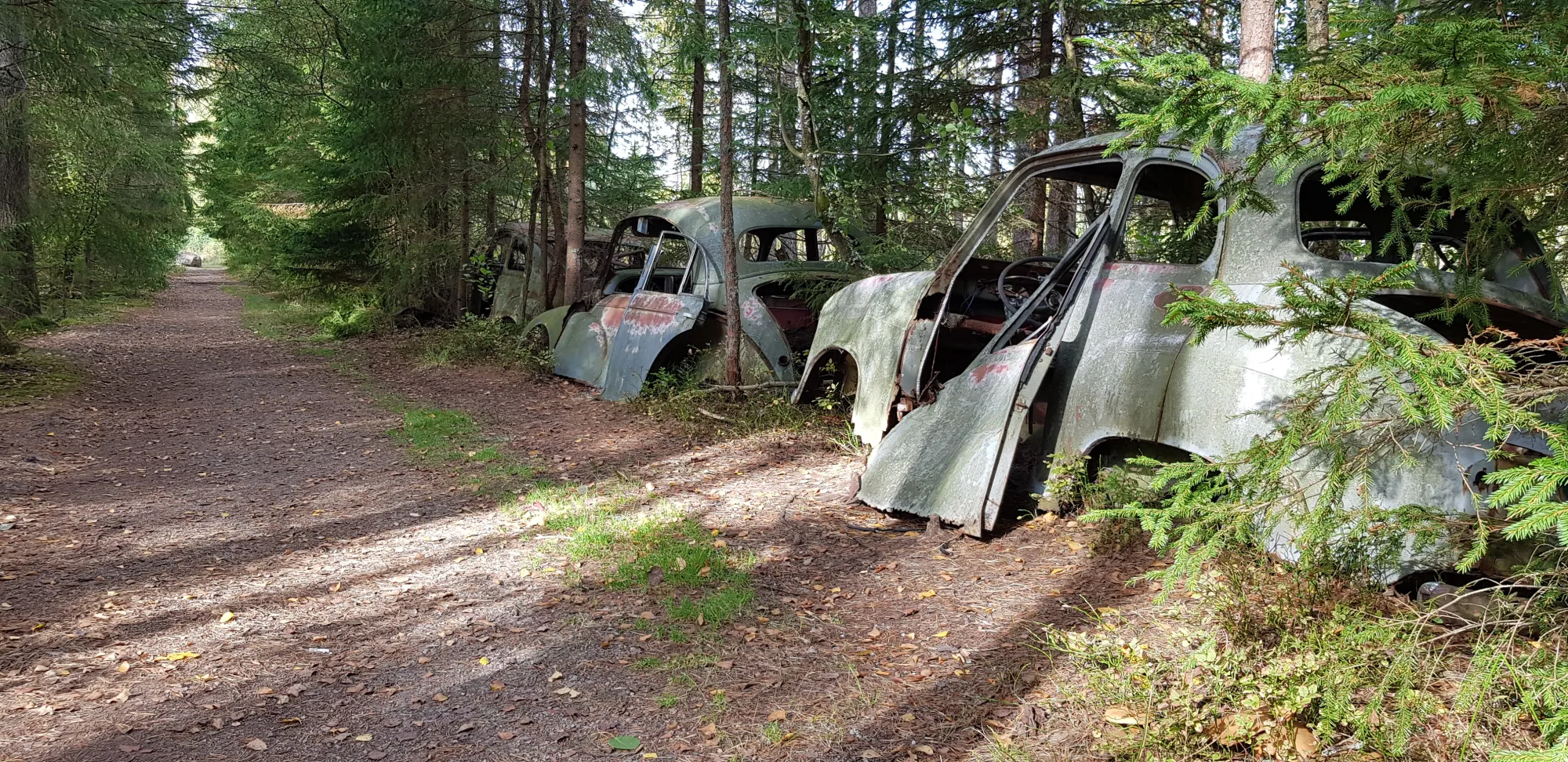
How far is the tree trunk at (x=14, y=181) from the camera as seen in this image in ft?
34.5

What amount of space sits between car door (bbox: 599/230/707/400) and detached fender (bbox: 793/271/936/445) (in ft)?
7.94

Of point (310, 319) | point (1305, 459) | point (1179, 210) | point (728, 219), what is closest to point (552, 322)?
point (728, 219)

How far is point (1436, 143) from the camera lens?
263cm

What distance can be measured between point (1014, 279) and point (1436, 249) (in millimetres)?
2412

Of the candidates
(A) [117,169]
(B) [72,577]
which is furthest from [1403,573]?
(A) [117,169]

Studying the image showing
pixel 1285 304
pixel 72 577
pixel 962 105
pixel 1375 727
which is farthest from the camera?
pixel 962 105

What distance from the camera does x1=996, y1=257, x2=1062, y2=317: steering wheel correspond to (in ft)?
18.9

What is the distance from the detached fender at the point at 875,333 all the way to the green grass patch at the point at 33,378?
833cm

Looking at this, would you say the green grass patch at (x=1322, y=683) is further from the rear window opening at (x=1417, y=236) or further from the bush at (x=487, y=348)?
the bush at (x=487, y=348)

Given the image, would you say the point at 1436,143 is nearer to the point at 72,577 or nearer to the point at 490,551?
the point at 490,551

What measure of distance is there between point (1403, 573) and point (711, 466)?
4774 millimetres

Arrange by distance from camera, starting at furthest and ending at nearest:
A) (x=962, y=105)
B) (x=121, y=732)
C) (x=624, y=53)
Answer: (x=624, y=53) → (x=962, y=105) → (x=121, y=732)

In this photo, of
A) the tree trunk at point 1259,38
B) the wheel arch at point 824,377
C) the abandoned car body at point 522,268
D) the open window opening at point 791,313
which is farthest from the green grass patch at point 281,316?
the tree trunk at point 1259,38

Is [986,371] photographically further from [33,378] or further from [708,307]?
[33,378]
